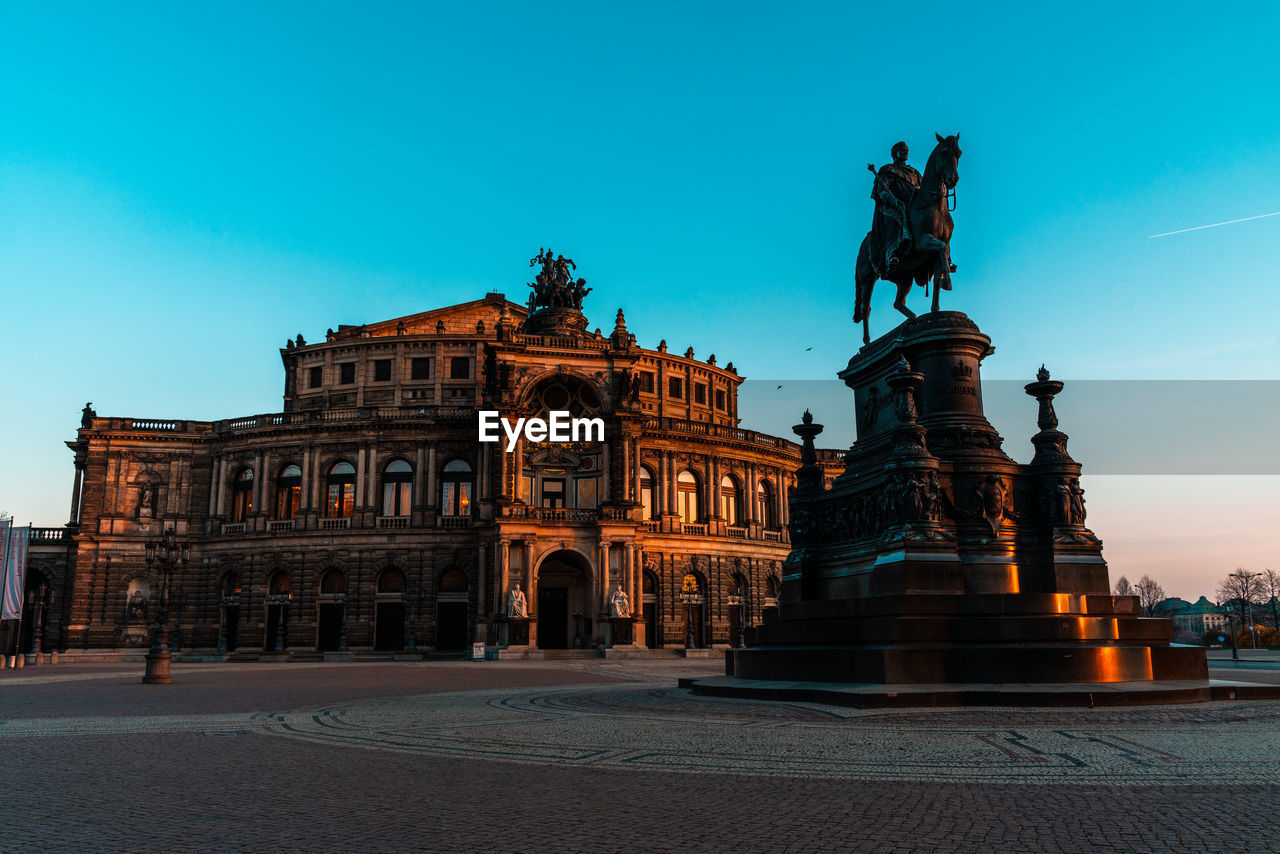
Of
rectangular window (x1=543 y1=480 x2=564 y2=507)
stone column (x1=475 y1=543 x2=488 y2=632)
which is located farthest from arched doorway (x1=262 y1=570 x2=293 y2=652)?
rectangular window (x1=543 y1=480 x2=564 y2=507)

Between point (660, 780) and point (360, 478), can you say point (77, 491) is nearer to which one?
point (360, 478)

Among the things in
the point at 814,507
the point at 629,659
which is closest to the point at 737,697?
the point at 814,507

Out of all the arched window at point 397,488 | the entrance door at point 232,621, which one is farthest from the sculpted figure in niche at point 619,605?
the entrance door at point 232,621

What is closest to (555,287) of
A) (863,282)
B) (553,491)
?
(553,491)

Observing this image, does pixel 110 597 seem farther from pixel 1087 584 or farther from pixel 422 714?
pixel 1087 584

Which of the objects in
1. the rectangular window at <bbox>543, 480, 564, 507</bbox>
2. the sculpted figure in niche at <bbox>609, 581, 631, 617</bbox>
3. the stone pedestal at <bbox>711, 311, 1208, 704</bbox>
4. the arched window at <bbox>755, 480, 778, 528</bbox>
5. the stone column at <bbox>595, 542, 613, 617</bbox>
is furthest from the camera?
the arched window at <bbox>755, 480, 778, 528</bbox>

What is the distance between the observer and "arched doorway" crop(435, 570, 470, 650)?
5353 centimetres

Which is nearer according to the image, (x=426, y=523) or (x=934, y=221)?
(x=934, y=221)

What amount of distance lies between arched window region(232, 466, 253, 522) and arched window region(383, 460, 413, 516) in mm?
8894

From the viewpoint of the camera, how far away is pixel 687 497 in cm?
5881

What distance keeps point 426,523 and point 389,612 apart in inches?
214

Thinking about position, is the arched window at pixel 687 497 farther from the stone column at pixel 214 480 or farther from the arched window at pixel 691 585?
the stone column at pixel 214 480

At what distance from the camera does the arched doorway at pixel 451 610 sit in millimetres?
53531

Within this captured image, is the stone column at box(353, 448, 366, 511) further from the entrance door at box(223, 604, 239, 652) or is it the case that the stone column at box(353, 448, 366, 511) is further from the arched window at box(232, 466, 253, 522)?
the entrance door at box(223, 604, 239, 652)
